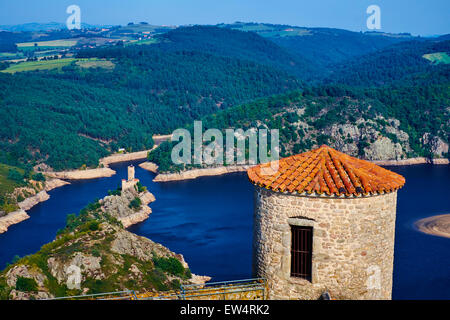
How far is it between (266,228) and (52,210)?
75.7 m

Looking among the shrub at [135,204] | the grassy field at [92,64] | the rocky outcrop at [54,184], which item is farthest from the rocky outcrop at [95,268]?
the grassy field at [92,64]

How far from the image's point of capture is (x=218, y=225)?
76.6 meters

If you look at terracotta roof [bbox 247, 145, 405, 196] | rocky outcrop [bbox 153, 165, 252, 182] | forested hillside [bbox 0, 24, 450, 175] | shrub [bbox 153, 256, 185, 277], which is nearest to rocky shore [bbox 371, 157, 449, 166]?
forested hillside [bbox 0, 24, 450, 175]

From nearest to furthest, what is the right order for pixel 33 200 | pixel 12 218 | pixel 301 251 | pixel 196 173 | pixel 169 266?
pixel 301 251
pixel 169 266
pixel 12 218
pixel 33 200
pixel 196 173

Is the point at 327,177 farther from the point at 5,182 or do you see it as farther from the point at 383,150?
the point at 383,150

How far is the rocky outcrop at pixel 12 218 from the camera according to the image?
253 ft

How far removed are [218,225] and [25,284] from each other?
40.9 metres

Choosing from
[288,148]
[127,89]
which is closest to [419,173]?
[288,148]

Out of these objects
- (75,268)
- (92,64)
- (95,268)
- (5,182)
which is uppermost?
(92,64)

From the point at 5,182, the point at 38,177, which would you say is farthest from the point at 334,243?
the point at 38,177

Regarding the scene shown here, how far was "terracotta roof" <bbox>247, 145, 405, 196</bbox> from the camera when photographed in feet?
46.3

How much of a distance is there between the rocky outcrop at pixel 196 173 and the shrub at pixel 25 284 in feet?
224

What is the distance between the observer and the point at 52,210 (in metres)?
85.9

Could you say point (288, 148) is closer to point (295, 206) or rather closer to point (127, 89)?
point (127, 89)
